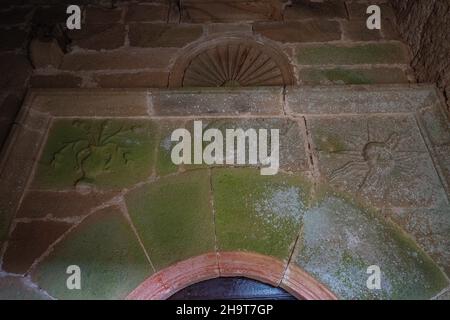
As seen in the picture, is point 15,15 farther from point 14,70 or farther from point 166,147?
point 166,147

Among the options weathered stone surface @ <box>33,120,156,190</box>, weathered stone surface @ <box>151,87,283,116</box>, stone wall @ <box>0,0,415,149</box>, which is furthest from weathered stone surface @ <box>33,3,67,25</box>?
weathered stone surface @ <box>151,87,283,116</box>

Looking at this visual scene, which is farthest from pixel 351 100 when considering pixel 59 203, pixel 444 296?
pixel 59 203

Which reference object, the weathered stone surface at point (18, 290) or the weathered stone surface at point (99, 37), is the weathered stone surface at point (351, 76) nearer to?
the weathered stone surface at point (99, 37)

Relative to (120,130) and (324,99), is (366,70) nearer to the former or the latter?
(324,99)

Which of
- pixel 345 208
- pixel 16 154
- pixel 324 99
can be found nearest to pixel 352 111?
pixel 324 99

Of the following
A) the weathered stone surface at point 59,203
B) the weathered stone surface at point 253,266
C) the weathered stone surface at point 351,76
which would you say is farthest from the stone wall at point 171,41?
the weathered stone surface at point 253,266
